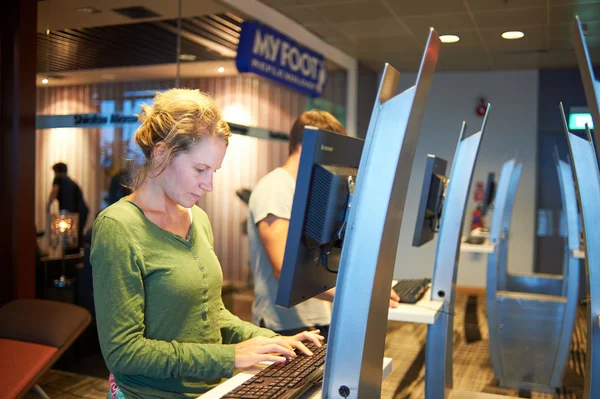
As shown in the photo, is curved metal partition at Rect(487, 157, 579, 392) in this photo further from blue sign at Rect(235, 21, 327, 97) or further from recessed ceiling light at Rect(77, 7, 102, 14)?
recessed ceiling light at Rect(77, 7, 102, 14)

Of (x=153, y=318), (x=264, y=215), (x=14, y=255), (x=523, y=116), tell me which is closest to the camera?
(x=153, y=318)

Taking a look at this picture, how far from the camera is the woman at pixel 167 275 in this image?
1.38m

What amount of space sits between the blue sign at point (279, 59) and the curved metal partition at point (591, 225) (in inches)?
128

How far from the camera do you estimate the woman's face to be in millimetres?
1532

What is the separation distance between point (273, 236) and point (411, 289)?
69 cm

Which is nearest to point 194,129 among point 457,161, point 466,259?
point 457,161

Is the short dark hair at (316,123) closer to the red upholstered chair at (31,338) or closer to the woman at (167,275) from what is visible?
the woman at (167,275)

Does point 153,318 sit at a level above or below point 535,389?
above

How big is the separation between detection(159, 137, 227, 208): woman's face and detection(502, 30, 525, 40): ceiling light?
5.11 metres

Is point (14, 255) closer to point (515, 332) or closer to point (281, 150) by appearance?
point (281, 150)

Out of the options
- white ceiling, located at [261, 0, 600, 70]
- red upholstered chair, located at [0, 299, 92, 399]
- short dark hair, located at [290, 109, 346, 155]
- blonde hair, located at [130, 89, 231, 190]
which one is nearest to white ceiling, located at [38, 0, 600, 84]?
white ceiling, located at [261, 0, 600, 70]

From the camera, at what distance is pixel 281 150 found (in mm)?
5613

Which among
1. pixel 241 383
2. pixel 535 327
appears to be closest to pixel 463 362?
pixel 535 327

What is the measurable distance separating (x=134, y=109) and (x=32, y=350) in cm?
184
